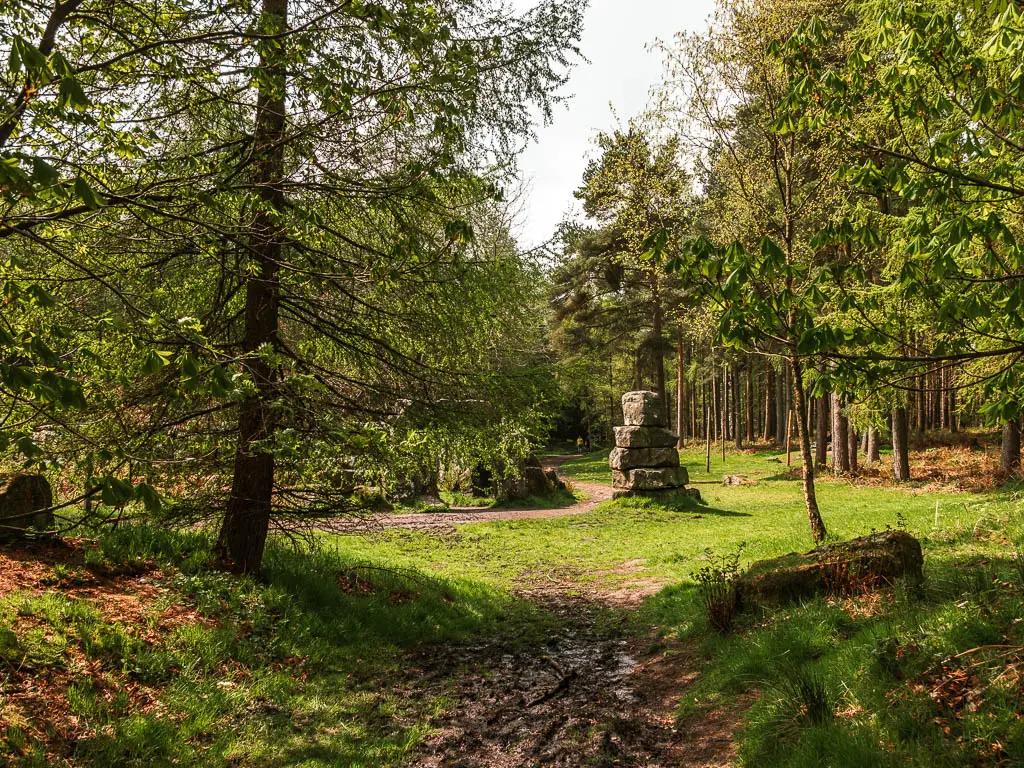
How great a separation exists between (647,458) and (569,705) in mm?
14426

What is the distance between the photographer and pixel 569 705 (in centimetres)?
585

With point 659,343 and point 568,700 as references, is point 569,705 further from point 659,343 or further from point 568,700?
point 659,343

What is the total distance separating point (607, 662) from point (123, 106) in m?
7.67

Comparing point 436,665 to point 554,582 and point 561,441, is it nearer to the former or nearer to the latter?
point 554,582

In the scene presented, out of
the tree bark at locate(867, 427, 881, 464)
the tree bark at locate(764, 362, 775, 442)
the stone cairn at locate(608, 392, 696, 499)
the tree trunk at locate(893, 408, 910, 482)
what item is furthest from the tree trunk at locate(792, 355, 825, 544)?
the tree bark at locate(764, 362, 775, 442)

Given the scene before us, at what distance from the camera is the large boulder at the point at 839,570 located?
604 cm

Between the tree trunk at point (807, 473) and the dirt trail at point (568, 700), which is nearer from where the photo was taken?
the dirt trail at point (568, 700)

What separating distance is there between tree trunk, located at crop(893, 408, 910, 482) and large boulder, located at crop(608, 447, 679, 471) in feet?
24.8

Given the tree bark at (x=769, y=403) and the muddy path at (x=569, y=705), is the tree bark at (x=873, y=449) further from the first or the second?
the muddy path at (x=569, y=705)

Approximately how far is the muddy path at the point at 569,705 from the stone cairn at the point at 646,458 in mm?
11359

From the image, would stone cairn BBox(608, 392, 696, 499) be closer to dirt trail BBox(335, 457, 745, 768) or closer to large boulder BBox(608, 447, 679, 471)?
large boulder BBox(608, 447, 679, 471)

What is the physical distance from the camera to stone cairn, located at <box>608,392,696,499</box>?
19.2 m

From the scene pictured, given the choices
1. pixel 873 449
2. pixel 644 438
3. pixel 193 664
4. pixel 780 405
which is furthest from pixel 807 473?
pixel 780 405

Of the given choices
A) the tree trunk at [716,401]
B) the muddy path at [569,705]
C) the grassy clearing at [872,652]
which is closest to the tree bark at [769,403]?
the tree trunk at [716,401]
